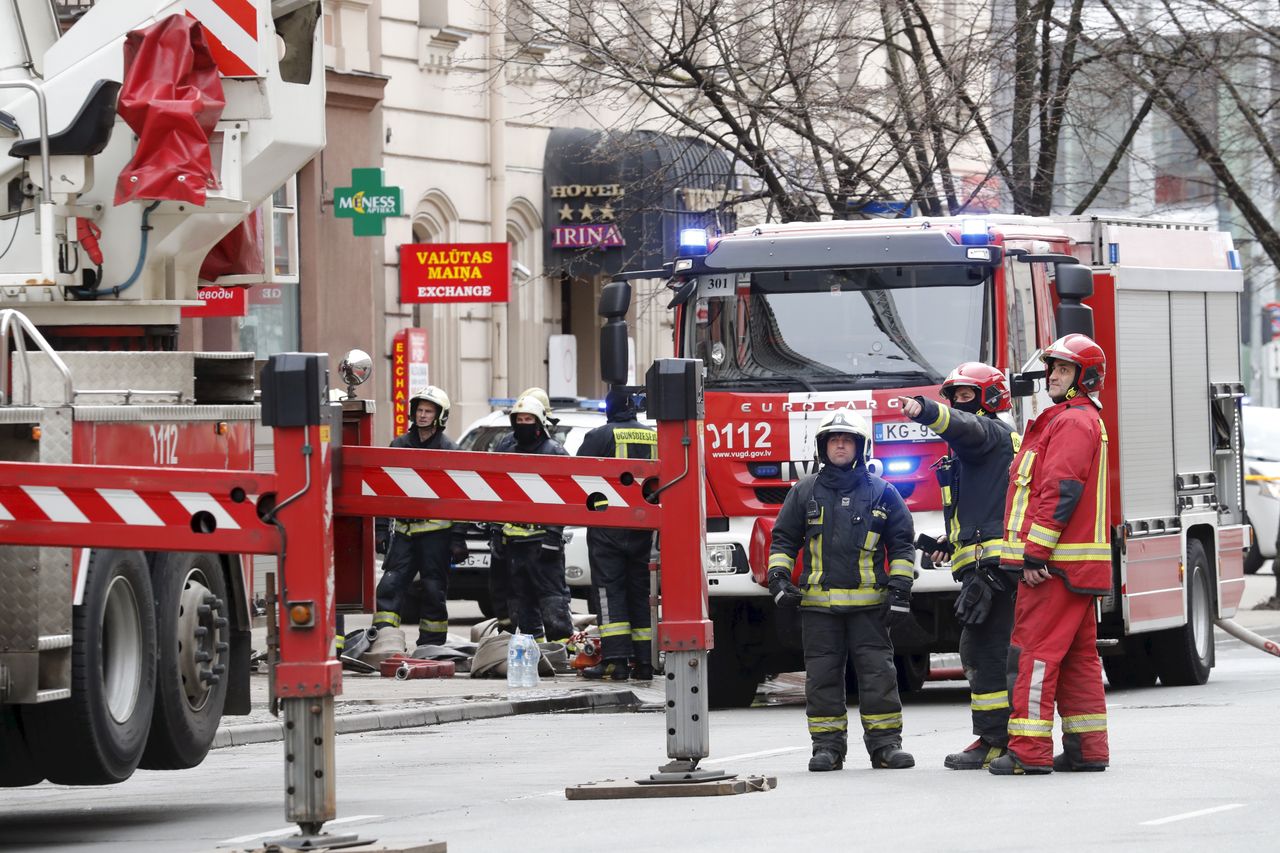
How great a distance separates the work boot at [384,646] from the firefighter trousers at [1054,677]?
6.52m

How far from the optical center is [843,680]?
11398 mm

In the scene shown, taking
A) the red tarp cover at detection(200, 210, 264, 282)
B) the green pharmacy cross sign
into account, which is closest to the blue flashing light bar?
the red tarp cover at detection(200, 210, 264, 282)

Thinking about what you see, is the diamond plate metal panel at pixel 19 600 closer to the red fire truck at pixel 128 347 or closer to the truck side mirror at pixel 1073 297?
the red fire truck at pixel 128 347

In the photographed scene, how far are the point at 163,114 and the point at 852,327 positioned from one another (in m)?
5.42

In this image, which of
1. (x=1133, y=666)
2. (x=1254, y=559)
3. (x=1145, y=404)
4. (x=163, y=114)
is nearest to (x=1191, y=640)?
(x=1133, y=666)

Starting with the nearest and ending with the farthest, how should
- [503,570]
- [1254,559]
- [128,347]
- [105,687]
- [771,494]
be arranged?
1. [105,687]
2. [128,347]
3. [771,494]
4. [503,570]
5. [1254,559]

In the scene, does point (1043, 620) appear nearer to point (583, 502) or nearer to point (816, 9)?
point (583, 502)

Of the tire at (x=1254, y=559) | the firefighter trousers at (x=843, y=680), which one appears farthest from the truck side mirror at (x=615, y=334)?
the tire at (x=1254, y=559)

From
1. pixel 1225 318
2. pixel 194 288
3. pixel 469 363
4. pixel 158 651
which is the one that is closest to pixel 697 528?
pixel 158 651

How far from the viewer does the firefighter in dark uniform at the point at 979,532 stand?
11.3m

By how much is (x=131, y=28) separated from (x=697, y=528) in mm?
3321

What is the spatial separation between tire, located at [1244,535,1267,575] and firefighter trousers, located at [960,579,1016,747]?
58.1ft

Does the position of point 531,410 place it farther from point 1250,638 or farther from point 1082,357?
point 1082,357

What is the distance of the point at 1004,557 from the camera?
11.1 meters
